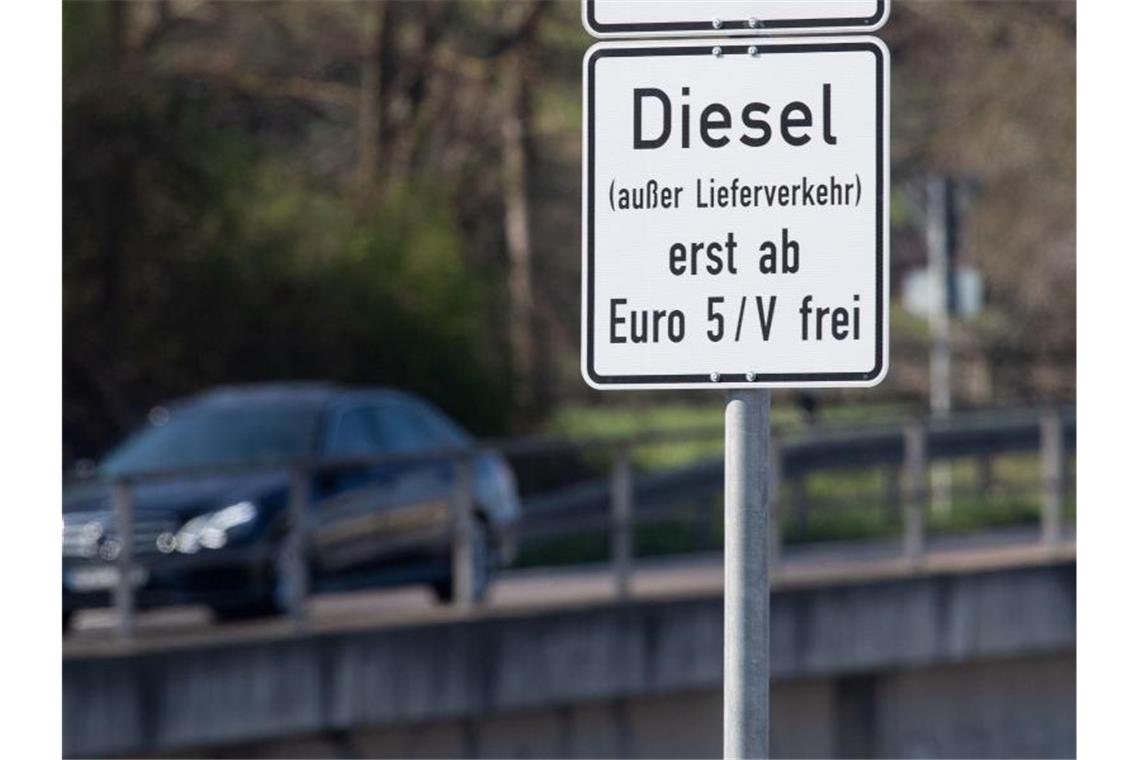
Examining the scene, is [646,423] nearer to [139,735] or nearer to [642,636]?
[642,636]

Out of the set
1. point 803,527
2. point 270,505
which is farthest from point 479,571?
point 803,527

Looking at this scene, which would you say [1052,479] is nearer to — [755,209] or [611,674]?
[611,674]

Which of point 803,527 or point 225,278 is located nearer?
point 803,527

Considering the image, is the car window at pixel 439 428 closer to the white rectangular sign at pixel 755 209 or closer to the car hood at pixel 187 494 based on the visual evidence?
the car hood at pixel 187 494

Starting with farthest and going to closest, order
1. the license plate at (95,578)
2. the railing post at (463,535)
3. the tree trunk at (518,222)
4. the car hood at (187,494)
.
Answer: the tree trunk at (518,222) < the car hood at (187,494) < the license plate at (95,578) < the railing post at (463,535)

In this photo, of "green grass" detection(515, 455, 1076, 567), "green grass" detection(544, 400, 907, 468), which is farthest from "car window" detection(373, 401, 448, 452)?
"green grass" detection(544, 400, 907, 468)

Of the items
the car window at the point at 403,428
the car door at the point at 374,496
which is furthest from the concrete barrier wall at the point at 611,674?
the car window at the point at 403,428

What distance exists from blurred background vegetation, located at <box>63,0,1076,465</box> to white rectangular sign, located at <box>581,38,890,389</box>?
1742 centimetres

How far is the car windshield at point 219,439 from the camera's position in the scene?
15.0m

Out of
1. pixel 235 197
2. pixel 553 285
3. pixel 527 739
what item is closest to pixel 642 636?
pixel 527 739

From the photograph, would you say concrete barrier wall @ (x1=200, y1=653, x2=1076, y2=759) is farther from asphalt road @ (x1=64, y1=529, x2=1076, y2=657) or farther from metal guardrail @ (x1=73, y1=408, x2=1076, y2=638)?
metal guardrail @ (x1=73, y1=408, x2=1076, y2=638)

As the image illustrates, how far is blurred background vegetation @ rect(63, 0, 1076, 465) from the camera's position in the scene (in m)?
21.7

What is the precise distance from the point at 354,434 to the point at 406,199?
10772 mm

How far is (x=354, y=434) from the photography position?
50.2 feet
